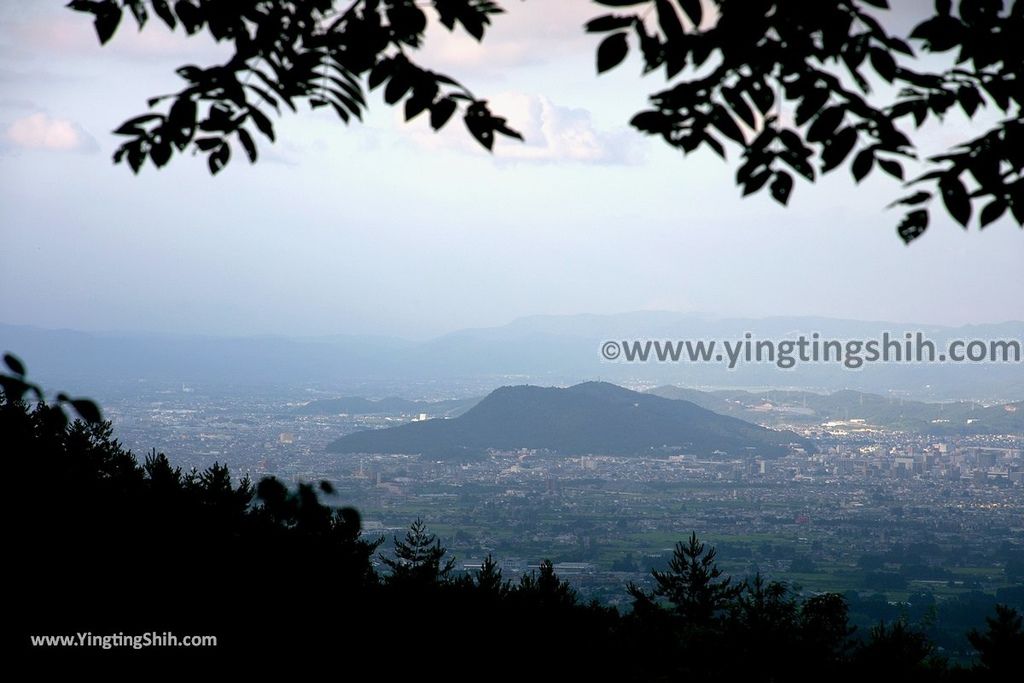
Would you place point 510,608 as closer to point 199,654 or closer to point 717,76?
point 199,654

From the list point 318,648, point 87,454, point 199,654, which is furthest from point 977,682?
point 87,454

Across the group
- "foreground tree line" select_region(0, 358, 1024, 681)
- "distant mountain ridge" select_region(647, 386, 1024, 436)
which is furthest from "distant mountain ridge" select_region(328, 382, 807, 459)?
"foreground tree line" select_region(0, 358, 1024, 681)

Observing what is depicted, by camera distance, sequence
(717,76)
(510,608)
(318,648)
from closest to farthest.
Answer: (717,76) < (318,648) < (510,608)

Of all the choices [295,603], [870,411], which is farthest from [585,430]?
[295,603]

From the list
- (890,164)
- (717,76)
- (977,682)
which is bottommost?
(977,682)

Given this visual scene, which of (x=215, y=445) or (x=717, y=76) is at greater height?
(x=717, y=76)

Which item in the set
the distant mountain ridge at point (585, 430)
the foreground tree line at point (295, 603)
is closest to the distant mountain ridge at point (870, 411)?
the distant mountain ridge at point (585, 430)

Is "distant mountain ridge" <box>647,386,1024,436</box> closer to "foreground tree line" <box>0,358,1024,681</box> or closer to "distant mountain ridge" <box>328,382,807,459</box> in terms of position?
"distant mountain ridge" <box>328,382,807,459</box>
